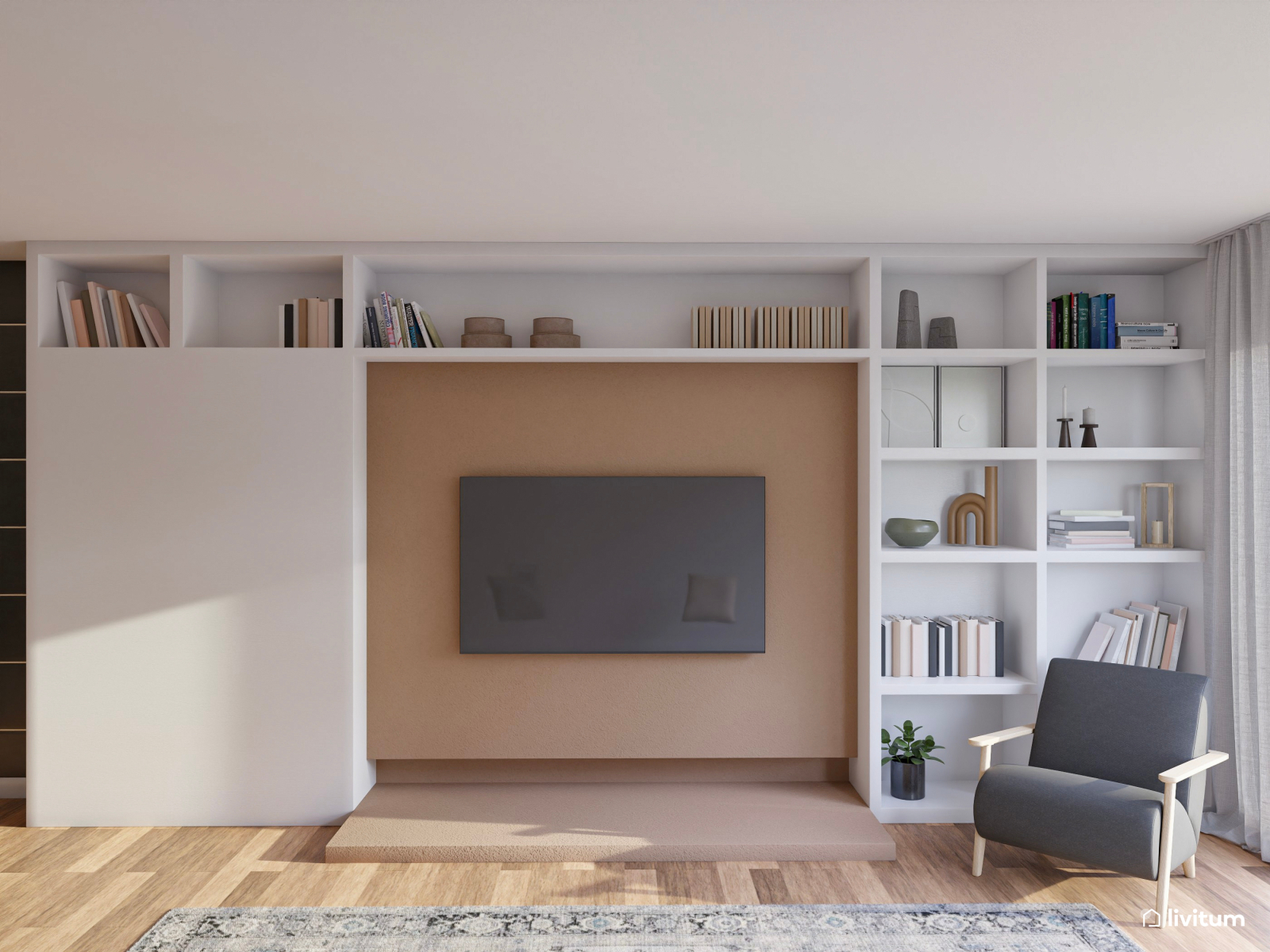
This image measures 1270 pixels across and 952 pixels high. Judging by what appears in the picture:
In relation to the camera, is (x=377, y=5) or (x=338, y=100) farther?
(x=338, y=100)

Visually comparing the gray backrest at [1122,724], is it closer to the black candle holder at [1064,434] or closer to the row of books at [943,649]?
the row of books at [943,649]

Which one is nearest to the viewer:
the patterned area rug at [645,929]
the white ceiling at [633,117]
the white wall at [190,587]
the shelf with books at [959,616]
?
the white ceiling at [633,117]

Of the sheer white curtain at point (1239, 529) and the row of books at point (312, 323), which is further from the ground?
the row of books at point (312, 323)

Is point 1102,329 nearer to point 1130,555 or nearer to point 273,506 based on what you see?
point 1130,555

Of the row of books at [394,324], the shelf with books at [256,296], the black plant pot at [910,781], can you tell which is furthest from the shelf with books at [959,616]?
the shelf with books at [256,296]

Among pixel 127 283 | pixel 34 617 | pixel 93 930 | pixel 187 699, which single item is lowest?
pixel 93 930

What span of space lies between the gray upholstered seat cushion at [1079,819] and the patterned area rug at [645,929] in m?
0.22

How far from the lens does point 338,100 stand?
2.30 metres

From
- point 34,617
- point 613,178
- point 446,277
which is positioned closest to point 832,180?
point 613,178

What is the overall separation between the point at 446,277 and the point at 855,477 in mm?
2241

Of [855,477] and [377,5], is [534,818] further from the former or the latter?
[377,5]

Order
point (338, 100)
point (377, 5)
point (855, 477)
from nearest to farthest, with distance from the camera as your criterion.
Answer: point (377, 5) → point (338, 100) → point (855, 477)

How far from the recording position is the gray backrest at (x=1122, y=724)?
330 centimetres

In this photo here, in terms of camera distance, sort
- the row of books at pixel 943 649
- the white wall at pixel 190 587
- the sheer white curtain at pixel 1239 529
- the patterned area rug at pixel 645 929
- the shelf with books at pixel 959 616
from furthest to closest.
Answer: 1. the row of books at pixel 943 649
2. the shelf with books at pixel 959 616
3. the white wall at pixel 190 587
4. the sheer white curtain at pixel 1239 529
5. the patterned area rug at pixel 645 929
